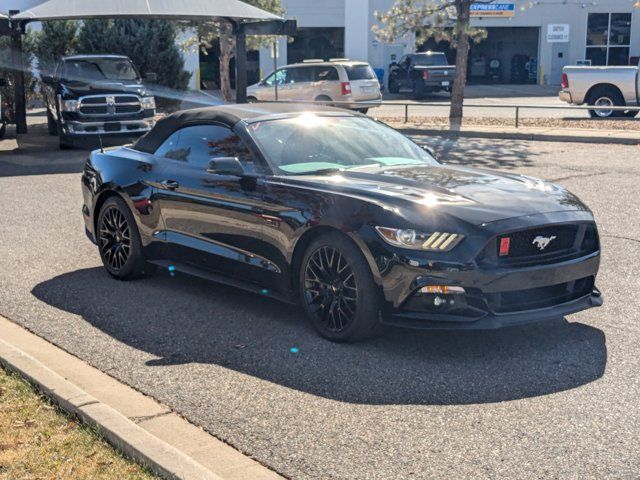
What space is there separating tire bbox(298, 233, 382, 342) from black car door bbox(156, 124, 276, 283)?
0.43m

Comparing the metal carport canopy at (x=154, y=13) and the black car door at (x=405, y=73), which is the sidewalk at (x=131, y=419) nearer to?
the metal carport canopy at (x=154, y=13)

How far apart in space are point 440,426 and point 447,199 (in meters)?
1.74

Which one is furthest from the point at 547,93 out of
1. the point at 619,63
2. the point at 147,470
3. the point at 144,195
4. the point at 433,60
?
the point at 147,470

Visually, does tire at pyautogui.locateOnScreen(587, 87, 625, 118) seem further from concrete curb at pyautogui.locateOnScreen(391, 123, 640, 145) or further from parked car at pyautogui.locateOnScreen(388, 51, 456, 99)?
parked car at pyautogui.locateOnScreen(388, 51, 456, 99)

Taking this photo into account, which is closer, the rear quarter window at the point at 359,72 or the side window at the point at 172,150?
the side window at the point at 172,150

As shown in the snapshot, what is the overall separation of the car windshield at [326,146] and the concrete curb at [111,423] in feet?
7.34

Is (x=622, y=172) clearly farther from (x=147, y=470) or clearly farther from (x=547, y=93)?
(x=547, y=93)

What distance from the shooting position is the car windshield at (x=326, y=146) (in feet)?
22.7

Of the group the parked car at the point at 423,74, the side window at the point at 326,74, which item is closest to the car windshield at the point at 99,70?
the side window at the point at 326,74

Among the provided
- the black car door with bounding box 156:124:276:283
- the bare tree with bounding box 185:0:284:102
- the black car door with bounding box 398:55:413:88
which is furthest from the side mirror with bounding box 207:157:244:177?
the black car door with bounding box 398:55:413:88

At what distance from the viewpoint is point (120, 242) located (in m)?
8.09

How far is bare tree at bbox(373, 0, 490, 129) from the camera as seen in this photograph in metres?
24.2

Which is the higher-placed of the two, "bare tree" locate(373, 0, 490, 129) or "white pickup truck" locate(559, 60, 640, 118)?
"bare tree" locate(373, 0, 490, 129)

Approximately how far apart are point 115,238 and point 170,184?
93 centimetres
